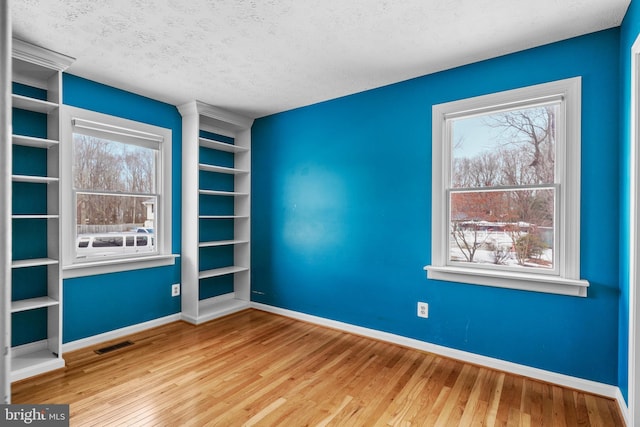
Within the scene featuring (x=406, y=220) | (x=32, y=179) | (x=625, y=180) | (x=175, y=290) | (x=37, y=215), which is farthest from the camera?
(x=175, y=290)

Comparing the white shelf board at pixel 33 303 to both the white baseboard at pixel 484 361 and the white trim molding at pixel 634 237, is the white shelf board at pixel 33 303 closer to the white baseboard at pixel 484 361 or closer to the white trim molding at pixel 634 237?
the white baseboard at pixel 484 361

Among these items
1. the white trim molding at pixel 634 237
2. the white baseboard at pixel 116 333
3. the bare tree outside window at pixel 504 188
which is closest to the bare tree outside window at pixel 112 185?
the white baseboard at pixel 116 333

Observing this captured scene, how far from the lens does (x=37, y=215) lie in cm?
262

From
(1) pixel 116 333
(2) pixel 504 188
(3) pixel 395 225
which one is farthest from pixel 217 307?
(2) pixel 504 188

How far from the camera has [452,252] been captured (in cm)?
292

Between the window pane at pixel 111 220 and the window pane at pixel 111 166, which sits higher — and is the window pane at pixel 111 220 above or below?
below

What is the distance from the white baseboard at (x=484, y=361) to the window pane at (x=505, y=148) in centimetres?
140

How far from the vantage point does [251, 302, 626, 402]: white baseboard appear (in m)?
2.27

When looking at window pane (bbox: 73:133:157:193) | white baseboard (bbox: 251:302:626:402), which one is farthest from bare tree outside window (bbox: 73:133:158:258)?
white baseboard (bbox: 251:302:626:402)

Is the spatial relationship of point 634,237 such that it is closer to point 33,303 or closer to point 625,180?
point 625,180

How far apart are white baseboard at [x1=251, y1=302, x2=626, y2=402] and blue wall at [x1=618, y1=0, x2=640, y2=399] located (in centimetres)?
15

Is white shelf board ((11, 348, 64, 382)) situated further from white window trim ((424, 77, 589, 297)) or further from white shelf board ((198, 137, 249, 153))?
white window trim ((424, 77, 589, 297))

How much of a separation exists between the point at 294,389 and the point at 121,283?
214 centimetres

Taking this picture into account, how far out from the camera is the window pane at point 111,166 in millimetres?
3094
